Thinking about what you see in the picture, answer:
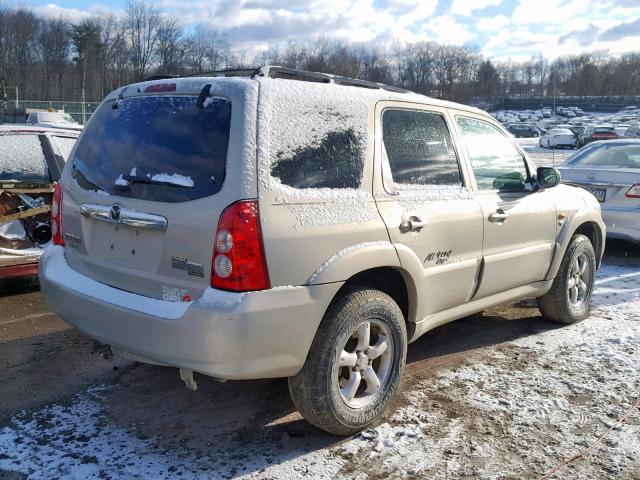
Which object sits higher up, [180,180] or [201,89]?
[201,89]

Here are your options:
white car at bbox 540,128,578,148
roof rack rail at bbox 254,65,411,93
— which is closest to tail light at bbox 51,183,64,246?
roof rack rail at bbox 254,65,411,93

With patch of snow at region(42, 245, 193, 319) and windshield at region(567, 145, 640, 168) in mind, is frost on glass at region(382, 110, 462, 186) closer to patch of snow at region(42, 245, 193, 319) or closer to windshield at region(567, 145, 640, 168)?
patch of snow at region(42, 245, 193, 319)

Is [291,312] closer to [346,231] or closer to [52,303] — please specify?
[346,231]

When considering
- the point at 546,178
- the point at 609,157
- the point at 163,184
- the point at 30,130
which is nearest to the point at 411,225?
the point at 163,184

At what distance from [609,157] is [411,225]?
21.1 ft

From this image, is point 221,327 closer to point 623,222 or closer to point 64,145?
point 64,145

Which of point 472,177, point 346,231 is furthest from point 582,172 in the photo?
point 346,231

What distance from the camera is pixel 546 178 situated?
4.98 meters

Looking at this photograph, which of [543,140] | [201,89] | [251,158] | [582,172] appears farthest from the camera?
[543,140]

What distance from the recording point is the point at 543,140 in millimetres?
48062

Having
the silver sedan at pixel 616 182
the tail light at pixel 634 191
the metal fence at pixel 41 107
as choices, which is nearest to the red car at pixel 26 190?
the silver sedan at pixel 616 182

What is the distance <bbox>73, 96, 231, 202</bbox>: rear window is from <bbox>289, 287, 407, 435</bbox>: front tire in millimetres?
974

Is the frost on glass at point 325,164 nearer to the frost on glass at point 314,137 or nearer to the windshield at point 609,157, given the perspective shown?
the frost on glass at point 314,137

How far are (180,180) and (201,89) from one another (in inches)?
19.9
